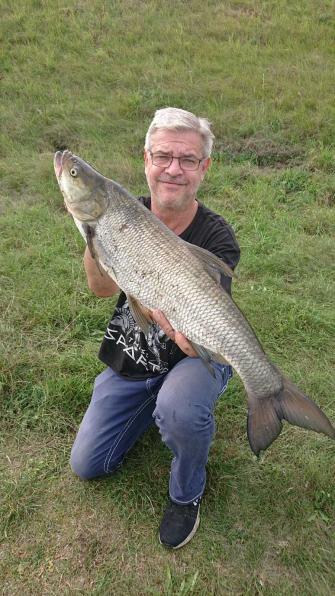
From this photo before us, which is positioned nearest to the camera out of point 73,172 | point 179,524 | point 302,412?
point 302,412

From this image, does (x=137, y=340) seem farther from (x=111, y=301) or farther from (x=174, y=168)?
(x=111, y=301)

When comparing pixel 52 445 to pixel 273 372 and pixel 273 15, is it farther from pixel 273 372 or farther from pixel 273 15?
pixel 273 15

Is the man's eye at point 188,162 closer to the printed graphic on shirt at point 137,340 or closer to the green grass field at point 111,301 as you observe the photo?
the printed graphic on shirt at point 137,340

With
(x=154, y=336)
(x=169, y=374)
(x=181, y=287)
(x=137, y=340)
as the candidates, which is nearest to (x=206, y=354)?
(x=181, y=287)

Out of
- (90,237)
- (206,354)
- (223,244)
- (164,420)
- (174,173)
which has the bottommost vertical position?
(164,420)

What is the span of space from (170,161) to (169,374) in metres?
1.04

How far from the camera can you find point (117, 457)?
2.93m

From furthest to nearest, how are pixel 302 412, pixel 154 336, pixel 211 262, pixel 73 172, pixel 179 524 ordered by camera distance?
pixel 154 336 < pixel 179 524 < pixel 73 172 < pixel 211 262 < pixel 302 412

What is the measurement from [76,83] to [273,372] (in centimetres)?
726

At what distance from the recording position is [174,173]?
103 inches

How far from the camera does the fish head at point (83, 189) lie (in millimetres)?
2354

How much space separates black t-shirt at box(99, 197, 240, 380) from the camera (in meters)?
2.71

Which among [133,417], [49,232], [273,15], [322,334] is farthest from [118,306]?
[273,15]

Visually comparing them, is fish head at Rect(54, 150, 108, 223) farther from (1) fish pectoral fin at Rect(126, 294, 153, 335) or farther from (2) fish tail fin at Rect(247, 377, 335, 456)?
(2) fish tail fin at Rect(247, 377, 335, 456)
